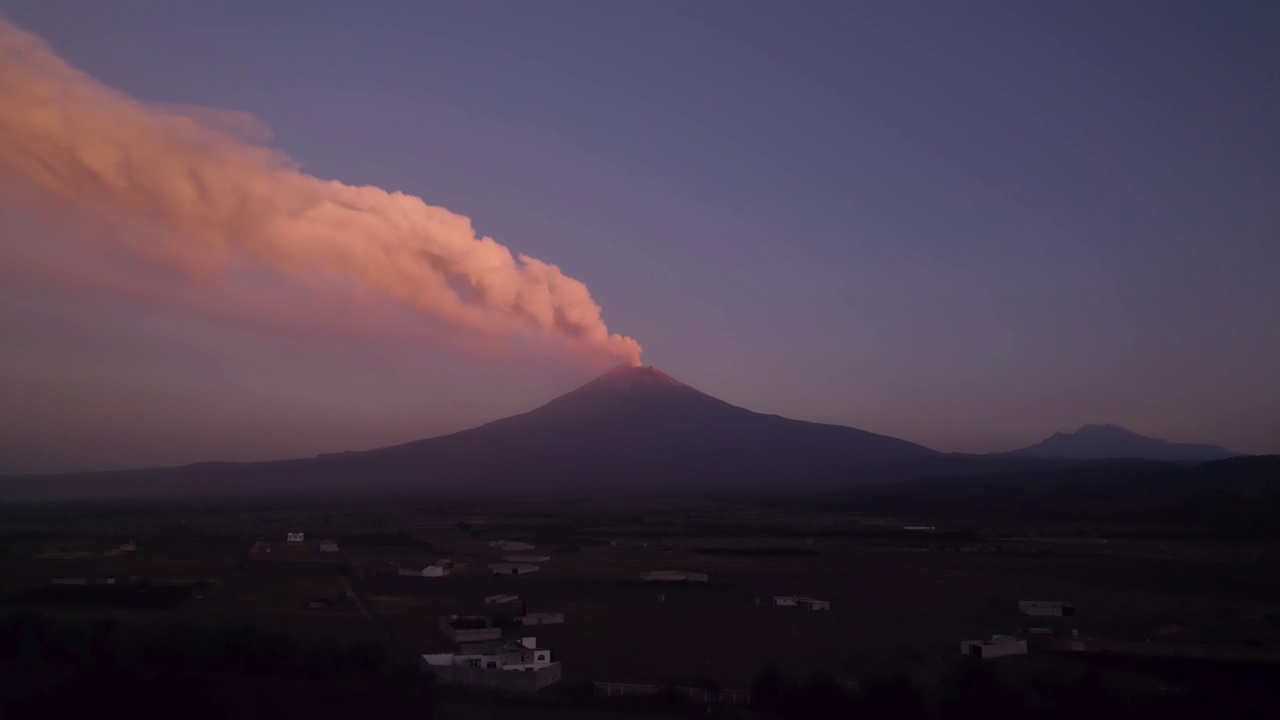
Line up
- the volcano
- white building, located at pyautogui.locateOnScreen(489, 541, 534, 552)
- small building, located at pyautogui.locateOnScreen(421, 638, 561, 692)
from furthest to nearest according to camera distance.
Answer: the volcano, white building, located at pyautogui.locateOnScreen(489, 541, 534, 552), small building, located at pyautogui.locateOnScreen(421, 638, 561, 692)

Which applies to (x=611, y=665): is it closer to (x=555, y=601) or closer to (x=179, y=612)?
(x=555, y=601)

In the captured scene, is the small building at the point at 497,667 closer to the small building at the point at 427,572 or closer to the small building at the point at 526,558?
the small building at the point at 427,572

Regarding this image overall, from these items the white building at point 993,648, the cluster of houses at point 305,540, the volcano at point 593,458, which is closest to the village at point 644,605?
the white building at point 993,648

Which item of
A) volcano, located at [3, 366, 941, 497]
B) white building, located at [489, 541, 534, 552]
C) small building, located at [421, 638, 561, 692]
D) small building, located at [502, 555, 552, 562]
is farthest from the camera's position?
volcano, located at [3, 366, 941, 497]

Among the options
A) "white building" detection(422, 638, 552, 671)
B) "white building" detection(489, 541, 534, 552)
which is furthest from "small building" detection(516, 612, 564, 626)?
"white building" detection(489, 541, 534, 552)

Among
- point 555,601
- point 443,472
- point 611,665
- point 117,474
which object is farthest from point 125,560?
point 117,474

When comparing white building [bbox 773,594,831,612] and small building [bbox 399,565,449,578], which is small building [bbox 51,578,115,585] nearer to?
small building [bbox 399,565,449,578]
